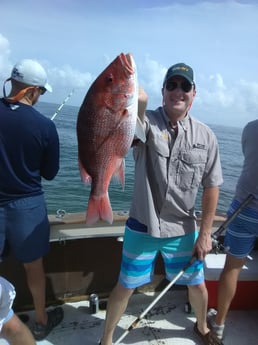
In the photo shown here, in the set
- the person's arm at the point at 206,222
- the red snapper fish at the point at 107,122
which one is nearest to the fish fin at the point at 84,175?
the red snapper fish at the point at 107,122

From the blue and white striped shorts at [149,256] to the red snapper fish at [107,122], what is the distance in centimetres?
79

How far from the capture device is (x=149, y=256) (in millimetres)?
2455

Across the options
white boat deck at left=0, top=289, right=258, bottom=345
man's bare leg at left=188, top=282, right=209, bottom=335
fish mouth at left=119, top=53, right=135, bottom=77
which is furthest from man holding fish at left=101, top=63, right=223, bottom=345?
fish mouth at left=119, top=53, right=135, bottom=77

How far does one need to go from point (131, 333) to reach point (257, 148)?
1.82 metres

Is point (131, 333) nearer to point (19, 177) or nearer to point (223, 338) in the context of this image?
point (223, 338)

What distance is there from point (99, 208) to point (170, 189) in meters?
0.70

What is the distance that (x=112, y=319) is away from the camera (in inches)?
99.7

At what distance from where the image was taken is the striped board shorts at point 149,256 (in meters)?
2.43

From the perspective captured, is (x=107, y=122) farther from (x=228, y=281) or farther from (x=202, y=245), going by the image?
(x=228, y=281)

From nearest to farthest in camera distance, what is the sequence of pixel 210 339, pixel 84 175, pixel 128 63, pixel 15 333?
pixel 128 63 < pixel 84 175 < pixel 15 333 < pixel 210 339

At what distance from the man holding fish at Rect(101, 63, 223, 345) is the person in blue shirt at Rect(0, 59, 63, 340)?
0.67 metres

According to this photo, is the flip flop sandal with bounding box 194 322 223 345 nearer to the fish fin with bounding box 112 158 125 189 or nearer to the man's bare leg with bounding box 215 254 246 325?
the man's bare leg with bounding box 215 254 246 325

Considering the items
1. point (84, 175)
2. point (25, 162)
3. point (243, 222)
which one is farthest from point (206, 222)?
point (25, 162)

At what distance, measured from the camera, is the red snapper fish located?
1538 mm
